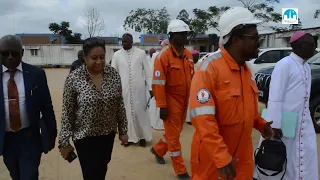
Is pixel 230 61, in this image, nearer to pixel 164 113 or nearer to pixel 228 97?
pixel 228 97

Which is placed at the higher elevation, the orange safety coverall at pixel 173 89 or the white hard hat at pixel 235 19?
the white hard hat at pixel 235 19

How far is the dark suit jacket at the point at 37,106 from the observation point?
9.89 feet

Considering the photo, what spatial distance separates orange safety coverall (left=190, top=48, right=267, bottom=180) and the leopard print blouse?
2.77 feet

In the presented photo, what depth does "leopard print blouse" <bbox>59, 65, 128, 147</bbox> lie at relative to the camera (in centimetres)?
292

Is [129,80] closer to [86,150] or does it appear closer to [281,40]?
[86,150]

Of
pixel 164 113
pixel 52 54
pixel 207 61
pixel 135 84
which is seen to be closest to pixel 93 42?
pixel 207 61

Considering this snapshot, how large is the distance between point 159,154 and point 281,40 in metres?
27.8

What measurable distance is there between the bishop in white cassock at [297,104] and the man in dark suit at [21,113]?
217 centimetres

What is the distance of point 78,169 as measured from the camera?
15.9 feet

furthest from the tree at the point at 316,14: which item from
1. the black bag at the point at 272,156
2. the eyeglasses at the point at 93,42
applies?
the eyeglasses at the point at 93,42

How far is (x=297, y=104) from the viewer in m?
3.46

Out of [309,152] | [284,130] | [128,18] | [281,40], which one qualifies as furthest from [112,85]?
[128,18]

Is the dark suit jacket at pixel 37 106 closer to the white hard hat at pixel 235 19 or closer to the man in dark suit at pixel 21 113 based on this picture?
the man in dark suit at pixel 21 113

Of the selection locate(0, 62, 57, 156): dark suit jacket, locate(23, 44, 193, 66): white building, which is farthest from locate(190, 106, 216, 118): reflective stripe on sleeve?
locate(23, 44, 193, 66): white building
